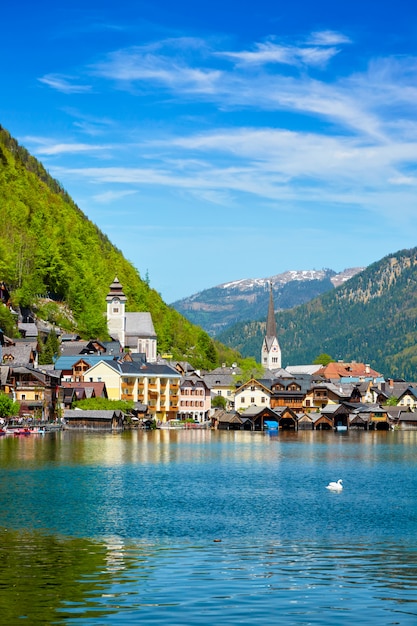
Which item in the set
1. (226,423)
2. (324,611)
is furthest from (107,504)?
(226,423)

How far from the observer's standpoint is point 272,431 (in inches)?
5984

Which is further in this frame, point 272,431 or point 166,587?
point 272,431

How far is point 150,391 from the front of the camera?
151250mm

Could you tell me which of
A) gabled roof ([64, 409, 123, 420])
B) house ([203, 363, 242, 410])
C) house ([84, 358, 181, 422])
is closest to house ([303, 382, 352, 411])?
house ([203, 363, 242, 410])

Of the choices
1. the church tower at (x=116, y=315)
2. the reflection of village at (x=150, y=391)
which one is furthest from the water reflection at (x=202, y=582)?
the church tower at (x=116, y=315)

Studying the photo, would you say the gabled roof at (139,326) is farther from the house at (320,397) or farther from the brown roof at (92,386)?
the brown roof at (92,386)

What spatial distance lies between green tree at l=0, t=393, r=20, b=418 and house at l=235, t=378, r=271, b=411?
63845 millimetres

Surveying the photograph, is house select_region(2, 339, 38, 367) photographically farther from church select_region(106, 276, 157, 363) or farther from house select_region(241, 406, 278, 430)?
church select_region(106, 276, 157, 363)

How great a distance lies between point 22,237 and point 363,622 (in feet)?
480

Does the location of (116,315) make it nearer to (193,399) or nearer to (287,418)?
(193,399)

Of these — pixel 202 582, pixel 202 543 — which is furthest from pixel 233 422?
pixel 202 582

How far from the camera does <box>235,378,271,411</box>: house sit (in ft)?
566

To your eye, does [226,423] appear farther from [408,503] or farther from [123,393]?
[408,503]

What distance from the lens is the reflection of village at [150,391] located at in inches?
5049
